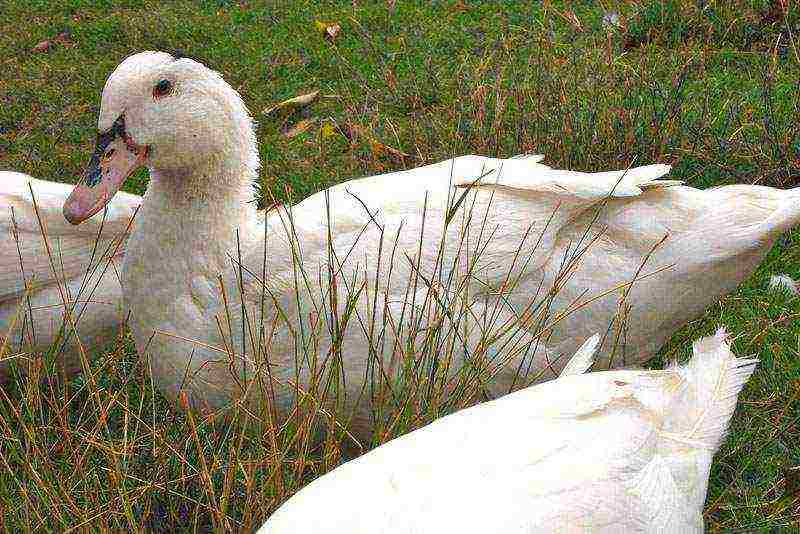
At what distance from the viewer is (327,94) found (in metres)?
6.14

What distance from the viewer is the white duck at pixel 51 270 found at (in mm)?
3578

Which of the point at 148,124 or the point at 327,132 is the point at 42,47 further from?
the point at 148,124

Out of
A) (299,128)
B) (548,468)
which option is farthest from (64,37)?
(548,468)

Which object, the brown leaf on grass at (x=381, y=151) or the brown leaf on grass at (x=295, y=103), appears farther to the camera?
the brown leaf on grass at (x=295, y=103)

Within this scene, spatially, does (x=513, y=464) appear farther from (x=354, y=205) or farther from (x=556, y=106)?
(x=556, y=106)

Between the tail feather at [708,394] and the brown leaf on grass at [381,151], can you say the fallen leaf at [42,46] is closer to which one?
the brown leaf on grass at [381,151]

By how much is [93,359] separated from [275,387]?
1.14m

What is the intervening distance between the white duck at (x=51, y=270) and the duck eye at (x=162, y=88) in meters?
0.72

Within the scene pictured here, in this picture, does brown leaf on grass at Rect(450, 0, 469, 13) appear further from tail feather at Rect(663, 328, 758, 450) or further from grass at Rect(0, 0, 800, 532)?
tail feather at Rect(663, 328, 758, 450)

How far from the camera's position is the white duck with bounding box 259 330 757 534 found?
6.20 ft

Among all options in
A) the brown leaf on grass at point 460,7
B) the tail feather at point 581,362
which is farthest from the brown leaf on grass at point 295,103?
the tail feather at point 581,362

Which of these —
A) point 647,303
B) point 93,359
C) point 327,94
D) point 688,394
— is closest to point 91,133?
point 327,94

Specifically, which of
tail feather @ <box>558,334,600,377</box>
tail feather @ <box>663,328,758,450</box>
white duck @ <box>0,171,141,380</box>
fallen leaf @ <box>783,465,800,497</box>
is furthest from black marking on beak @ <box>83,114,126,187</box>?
fallen leaf @ <box>783,465,800,497</box>

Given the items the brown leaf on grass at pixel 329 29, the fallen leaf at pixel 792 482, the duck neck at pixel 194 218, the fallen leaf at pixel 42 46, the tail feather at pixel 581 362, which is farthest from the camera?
the fallen leaf at pixel 42 46
